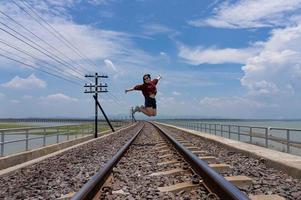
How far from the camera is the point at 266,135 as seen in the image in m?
16.3

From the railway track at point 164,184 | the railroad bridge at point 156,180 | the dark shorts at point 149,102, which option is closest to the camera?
the railway track at point 164,184

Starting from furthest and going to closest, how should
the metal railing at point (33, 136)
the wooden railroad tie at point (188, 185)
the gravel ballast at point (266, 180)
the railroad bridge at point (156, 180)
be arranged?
the metal railing at point (33, 136) < the wooden railroad tie at point (188, 185) < the gravel ballast at point (266, 180) < the railroad bridge at point (156, 180)

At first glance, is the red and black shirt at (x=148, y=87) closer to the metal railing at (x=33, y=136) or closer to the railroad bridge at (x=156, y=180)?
the railroad bridge at (x=156, y=180)

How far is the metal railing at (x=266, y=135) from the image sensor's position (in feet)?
45.8

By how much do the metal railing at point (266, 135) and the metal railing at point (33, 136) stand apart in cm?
810

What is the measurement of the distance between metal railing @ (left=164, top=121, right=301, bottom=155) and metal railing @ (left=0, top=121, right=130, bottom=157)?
810 centimetres

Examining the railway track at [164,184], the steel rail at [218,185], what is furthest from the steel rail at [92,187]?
the steel rail at [218,185]

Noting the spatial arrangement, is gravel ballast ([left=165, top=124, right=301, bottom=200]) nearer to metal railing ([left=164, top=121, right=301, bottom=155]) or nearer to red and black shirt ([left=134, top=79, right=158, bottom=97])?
metal railing ([left=164, top=121, right=301, bottom=155])

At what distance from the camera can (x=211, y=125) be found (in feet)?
94.6

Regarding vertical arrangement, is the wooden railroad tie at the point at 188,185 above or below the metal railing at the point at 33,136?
below

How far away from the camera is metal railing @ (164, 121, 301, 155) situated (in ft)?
45.8

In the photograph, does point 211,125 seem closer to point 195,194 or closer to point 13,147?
point 13,147

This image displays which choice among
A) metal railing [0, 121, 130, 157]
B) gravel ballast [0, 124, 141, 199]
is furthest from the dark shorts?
metal railing [0, 121, 130, 157]

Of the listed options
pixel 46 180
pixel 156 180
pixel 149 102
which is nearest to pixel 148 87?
pixel 149 102
